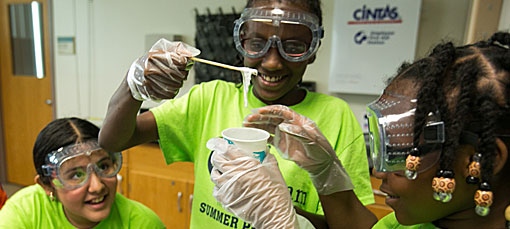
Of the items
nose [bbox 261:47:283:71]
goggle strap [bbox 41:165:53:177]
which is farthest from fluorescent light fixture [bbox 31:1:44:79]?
nose [bbox 261:47:283:71]

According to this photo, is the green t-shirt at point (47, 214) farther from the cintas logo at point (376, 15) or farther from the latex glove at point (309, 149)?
the cintas logo at point (376, 15)

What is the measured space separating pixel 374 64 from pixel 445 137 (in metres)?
2.12

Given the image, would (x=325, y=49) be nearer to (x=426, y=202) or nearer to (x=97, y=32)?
(x=426, y=202)

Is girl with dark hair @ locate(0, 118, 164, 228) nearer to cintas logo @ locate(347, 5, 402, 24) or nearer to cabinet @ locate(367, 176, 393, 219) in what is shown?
cabinet @ locate(367, 176, 393, 219)

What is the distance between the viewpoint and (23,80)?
13.4 ft

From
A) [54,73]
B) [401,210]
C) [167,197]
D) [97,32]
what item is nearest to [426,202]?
[401,210]

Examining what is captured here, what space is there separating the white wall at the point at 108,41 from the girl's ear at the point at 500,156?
86.8 inches

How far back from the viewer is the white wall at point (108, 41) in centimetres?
291

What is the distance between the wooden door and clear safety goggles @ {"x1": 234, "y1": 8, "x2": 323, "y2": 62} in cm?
380

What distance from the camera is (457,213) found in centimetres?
75

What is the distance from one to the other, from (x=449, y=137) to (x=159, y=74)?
75 centimetres

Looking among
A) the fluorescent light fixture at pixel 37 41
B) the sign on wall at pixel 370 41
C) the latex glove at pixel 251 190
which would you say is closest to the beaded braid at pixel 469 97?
the latex glove at pixel 251 190

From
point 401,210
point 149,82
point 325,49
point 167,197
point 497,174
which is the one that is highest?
point 325,49

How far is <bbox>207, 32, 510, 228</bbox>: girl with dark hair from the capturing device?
0.60 meters
